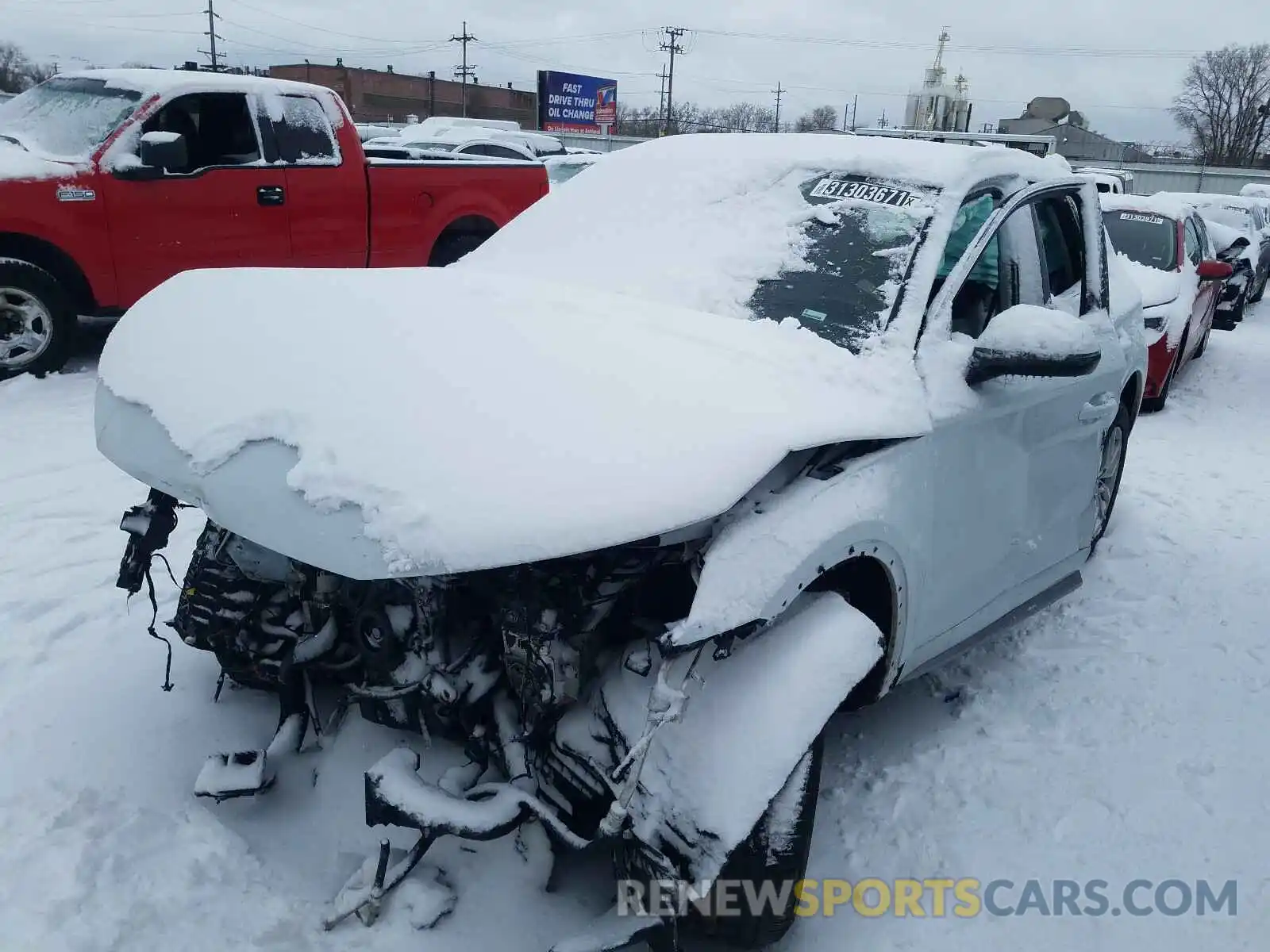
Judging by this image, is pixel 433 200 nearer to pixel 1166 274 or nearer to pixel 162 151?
pixel 162 151

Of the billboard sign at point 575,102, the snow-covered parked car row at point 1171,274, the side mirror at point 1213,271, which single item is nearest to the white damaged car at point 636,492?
the snow-covered parked car row at point 1171,274

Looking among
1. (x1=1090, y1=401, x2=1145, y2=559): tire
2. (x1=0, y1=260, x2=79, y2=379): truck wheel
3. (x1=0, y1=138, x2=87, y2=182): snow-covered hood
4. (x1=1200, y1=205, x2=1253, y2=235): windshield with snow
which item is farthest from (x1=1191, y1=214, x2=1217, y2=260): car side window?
(x1=0, y1=260, x2=79, y2=379): truck wheel

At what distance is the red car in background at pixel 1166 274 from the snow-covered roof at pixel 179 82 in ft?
20.7

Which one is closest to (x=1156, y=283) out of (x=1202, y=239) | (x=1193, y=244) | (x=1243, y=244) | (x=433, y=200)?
(x=1193, y=244)

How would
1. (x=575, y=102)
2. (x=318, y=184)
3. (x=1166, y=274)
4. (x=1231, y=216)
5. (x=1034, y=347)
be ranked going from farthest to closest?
(x=575, y=102)
(x=1231, y=216)
(x=1166, y=274)
(x=318, y=184)
(x=1034, y=347)

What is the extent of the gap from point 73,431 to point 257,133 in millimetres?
2687

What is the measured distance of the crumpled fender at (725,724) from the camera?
78.4 inches

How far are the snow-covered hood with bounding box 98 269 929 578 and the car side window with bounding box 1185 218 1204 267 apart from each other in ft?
25.9

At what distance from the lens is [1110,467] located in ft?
14.6

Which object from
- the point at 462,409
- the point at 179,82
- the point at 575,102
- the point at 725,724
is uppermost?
the point at 575,102

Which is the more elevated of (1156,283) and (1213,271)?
(1213,271)

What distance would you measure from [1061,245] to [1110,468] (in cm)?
136

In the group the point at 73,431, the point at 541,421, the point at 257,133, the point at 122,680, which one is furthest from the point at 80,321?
the point at 541,421

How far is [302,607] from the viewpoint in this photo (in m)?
2.62
